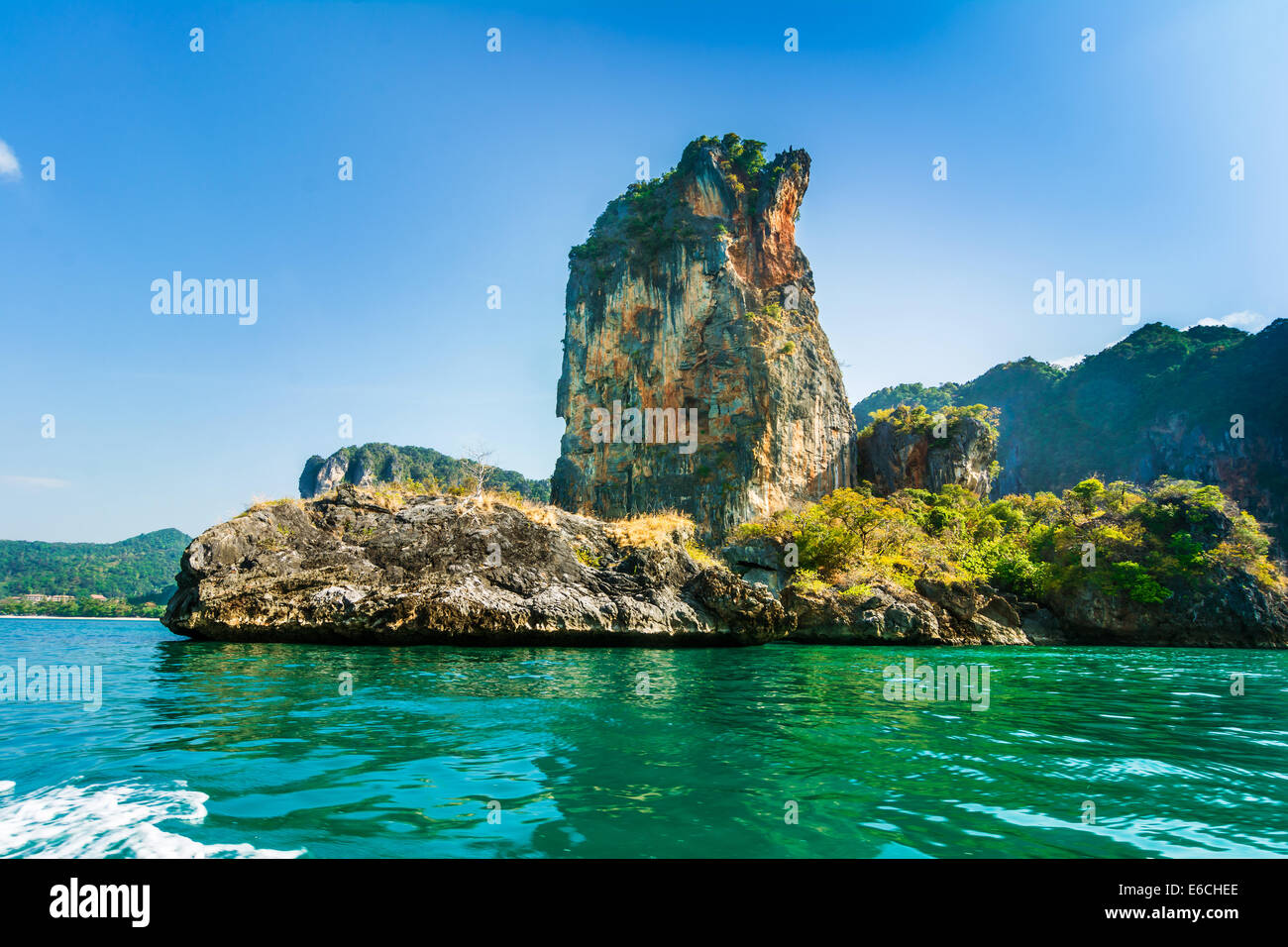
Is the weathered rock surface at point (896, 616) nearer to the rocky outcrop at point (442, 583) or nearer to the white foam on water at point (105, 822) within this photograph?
the rocky outcrop at point (442, 583)

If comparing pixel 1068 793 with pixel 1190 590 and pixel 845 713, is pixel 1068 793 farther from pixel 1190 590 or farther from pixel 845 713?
pixel 1190 590

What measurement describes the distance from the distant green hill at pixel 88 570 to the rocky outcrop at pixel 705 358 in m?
48.9

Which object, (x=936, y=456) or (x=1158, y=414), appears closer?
(x=936, y=456)

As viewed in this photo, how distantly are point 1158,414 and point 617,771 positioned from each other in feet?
304

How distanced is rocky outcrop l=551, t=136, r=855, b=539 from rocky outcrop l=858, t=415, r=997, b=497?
10.1 ft

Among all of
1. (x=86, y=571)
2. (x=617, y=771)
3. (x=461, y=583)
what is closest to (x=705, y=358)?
(x=461, y=583)

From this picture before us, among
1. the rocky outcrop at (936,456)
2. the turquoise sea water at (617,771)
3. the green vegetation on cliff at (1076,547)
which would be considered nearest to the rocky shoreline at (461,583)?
the turquoise sea water at (617,771)

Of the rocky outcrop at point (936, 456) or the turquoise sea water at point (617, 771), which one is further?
the rocky outcrop at point (936, 456)

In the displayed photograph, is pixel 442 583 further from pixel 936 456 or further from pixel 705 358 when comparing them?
pixel 936 456

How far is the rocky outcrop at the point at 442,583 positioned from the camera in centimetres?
1458

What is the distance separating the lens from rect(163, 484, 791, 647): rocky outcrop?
14578mm

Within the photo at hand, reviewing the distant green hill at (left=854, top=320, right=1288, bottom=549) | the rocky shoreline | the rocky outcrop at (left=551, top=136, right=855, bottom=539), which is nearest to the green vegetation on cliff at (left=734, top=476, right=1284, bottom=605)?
the rocky shoreline

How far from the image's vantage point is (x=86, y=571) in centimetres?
7712

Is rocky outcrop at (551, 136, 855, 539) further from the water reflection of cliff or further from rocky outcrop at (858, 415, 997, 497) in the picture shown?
the water reflection of cliff
